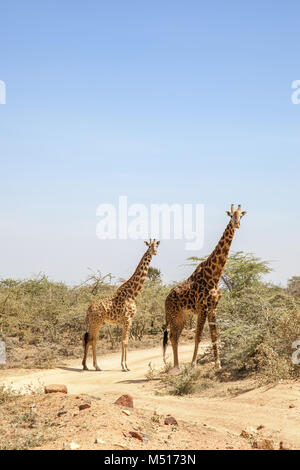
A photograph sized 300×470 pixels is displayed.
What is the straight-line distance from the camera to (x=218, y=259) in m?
12.8

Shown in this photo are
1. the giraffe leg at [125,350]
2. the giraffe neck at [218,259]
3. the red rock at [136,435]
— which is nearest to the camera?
the red rock at [136,435]

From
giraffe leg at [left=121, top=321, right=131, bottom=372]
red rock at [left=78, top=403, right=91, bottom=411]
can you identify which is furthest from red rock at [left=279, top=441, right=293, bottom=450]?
giraffe leg at [left=121, top=321, right=131, bottom=372]

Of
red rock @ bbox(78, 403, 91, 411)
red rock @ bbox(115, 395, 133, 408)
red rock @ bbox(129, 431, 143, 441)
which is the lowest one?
red rock @ bbox(115, 395, 133, 408)

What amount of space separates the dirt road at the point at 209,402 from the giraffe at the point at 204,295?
1475 millimetres

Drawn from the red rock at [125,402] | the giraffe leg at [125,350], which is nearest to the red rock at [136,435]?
the red rock at [125,402]

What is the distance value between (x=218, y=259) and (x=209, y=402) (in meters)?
3.59

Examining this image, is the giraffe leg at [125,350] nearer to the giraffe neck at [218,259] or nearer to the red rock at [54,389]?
the giraffe neck at [218,259]

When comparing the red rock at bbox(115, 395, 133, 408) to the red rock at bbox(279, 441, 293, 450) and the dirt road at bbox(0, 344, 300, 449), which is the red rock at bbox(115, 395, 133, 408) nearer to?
the dirt road at bbox(0, 344, 300, 449)

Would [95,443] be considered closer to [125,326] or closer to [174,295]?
[174,295]

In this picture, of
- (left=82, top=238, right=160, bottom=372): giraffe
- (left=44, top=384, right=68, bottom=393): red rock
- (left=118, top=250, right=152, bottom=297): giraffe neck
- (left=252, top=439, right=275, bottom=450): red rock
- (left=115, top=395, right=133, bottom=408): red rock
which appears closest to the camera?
(left=252, top=439, right=275, bottom=450): red rock

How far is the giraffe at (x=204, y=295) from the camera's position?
12.6m

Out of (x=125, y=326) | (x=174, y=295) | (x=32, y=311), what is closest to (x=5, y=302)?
(x=32, y=311)

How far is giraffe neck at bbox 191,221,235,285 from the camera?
12.8m

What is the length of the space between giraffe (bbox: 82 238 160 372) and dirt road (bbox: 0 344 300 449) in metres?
1.20
